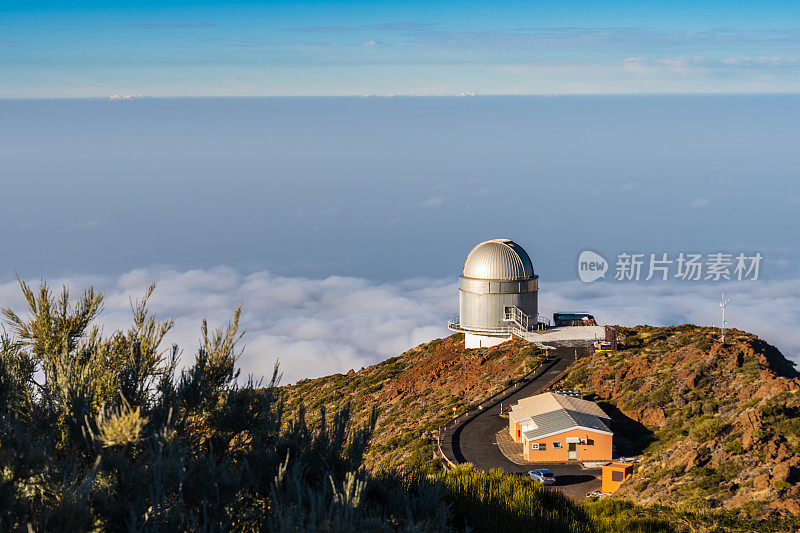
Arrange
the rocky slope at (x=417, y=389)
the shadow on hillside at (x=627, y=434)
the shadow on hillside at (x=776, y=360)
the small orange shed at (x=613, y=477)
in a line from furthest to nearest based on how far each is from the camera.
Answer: the shadow on hillside at (x=776, y=360) → the rocky slope at (x=417, y=389) → the shadow on hillside at (x=627, y=434) → the small orange shed at (x=613, y=477)

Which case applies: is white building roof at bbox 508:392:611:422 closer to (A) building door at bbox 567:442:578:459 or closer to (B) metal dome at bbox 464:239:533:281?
(A) building door at bbox 567:442:578:459

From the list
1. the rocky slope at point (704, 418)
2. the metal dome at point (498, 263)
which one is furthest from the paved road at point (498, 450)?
the metal dome at point (498, 263)

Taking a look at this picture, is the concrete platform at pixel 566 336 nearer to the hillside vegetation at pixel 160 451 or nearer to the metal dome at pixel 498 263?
the metal dome at pixel 498 263

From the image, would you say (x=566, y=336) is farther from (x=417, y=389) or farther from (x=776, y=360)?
(x=776, y=360)

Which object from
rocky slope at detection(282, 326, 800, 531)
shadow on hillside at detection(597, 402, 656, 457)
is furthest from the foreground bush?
shadow on hillside at detection(597, 402, 656, 457)

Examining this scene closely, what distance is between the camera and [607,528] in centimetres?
1691

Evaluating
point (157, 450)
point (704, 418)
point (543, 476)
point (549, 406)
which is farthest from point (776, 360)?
point (157, 450)

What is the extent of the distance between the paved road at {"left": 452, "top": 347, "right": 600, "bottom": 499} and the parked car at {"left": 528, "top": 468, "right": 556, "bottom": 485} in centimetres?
31

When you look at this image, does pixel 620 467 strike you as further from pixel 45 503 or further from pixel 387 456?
pixel 45 503

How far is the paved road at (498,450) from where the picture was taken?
26359 mm

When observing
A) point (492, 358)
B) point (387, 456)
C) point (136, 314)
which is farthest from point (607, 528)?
point (492, 358)

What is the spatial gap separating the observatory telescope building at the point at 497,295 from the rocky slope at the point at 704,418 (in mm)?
8183

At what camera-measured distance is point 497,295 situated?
159 feet

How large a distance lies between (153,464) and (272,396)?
10.4ft
